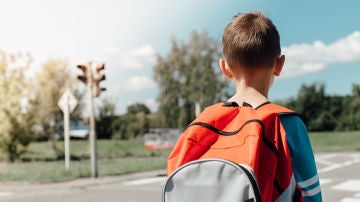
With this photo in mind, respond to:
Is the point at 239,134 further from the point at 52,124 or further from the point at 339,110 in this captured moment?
the point at 339,110

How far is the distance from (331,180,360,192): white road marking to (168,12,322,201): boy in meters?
8.16

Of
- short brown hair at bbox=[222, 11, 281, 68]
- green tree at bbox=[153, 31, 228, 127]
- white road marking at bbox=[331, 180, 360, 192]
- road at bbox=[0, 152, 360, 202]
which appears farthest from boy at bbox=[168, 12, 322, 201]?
green tree at bbox=[153, 31, 228, 127]

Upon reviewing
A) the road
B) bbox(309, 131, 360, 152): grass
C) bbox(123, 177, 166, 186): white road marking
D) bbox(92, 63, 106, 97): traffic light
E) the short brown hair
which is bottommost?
bbox(309, 131, 360, 152): grass

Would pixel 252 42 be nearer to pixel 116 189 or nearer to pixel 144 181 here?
pixel 116 189

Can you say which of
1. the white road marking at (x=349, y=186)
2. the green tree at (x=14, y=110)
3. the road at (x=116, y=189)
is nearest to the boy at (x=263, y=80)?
the road at (x=116, y=189)

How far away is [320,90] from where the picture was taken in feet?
139

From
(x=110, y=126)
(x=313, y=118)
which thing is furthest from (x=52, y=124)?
(x=313, y=118)

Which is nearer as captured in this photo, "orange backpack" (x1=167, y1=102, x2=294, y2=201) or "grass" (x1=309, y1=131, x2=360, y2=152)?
"orange backpack" (x1=167, y1=102, x2=294, y2=201)

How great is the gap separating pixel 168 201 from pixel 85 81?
11.0m

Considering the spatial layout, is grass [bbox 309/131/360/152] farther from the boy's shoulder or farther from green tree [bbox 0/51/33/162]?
the boy's shoulder

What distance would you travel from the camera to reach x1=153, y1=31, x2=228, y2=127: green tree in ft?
161

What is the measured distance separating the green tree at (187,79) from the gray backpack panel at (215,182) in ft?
154

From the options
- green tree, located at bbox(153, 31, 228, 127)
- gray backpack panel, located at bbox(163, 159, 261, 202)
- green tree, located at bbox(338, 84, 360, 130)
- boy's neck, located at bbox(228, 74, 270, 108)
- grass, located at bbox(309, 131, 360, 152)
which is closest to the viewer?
gray backpack panel, located at bbox(163, 159, 261, 202)

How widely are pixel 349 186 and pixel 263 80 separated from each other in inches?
348
